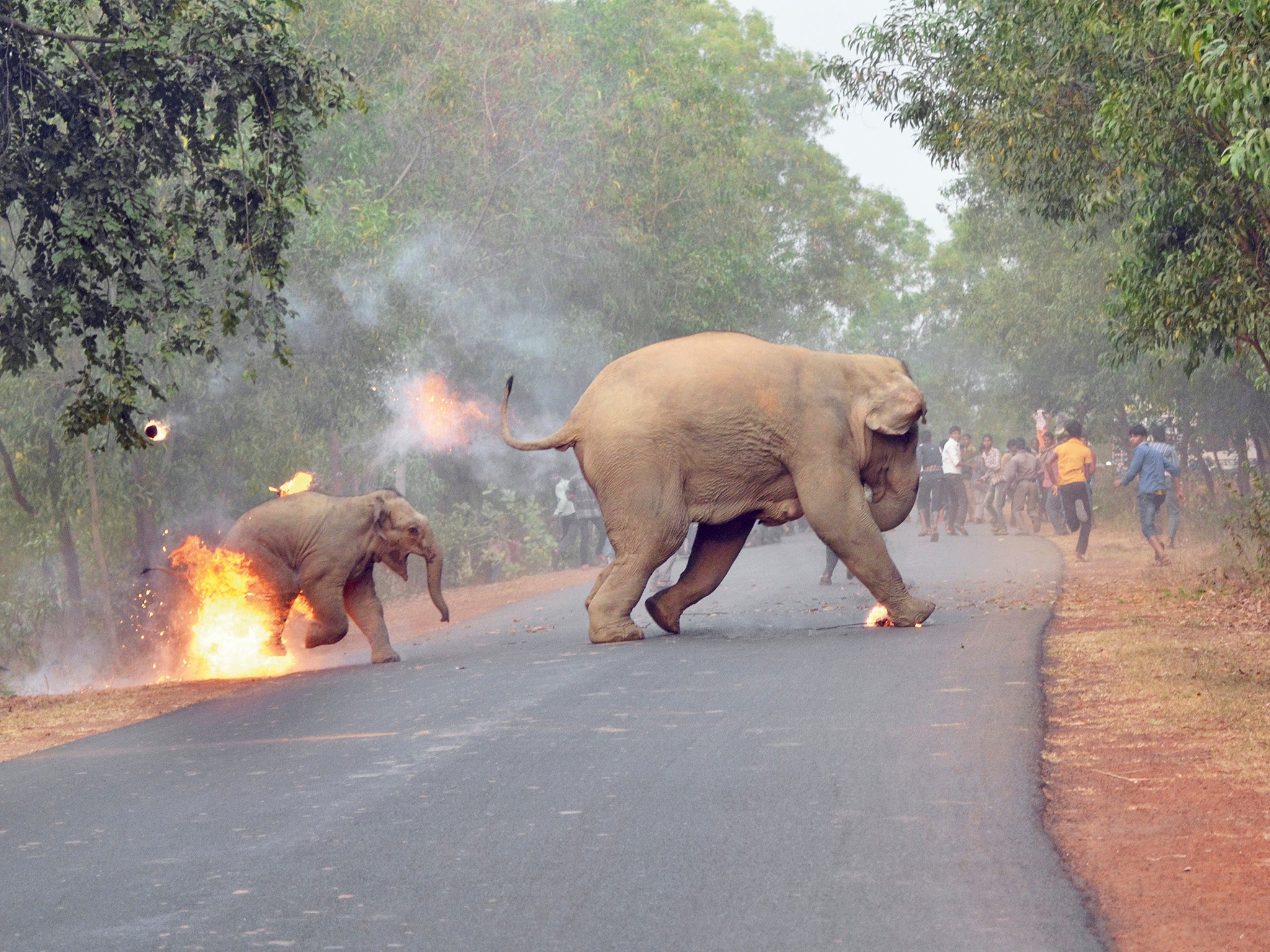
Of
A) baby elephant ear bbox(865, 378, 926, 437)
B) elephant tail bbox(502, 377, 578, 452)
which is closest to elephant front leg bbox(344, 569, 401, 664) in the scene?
elephant tail bbox(502, 377, 578, 452)

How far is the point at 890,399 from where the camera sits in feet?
40.5

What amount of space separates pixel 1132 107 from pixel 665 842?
7.79m

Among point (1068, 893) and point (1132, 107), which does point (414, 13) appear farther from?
point (1068, 893)

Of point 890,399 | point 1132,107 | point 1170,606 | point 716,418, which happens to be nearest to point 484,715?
point 716,418

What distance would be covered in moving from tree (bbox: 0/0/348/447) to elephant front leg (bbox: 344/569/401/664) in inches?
114

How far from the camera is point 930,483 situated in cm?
2950

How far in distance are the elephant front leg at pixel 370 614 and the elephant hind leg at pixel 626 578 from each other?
76.1 inches

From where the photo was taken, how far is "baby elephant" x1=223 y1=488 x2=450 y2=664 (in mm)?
13156

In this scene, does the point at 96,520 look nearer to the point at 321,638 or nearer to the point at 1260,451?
the point at 321,638

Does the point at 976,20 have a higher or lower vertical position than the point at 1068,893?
higher

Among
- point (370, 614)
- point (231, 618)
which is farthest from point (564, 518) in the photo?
point (370, 614)

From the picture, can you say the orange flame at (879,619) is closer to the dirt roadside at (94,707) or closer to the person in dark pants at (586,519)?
the dirt roadside at (94,707)

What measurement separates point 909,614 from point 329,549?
4.89m

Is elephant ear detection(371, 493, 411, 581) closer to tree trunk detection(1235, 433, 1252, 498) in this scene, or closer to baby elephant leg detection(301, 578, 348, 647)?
baby elephant leg detection(301, 578, 348, 647)
